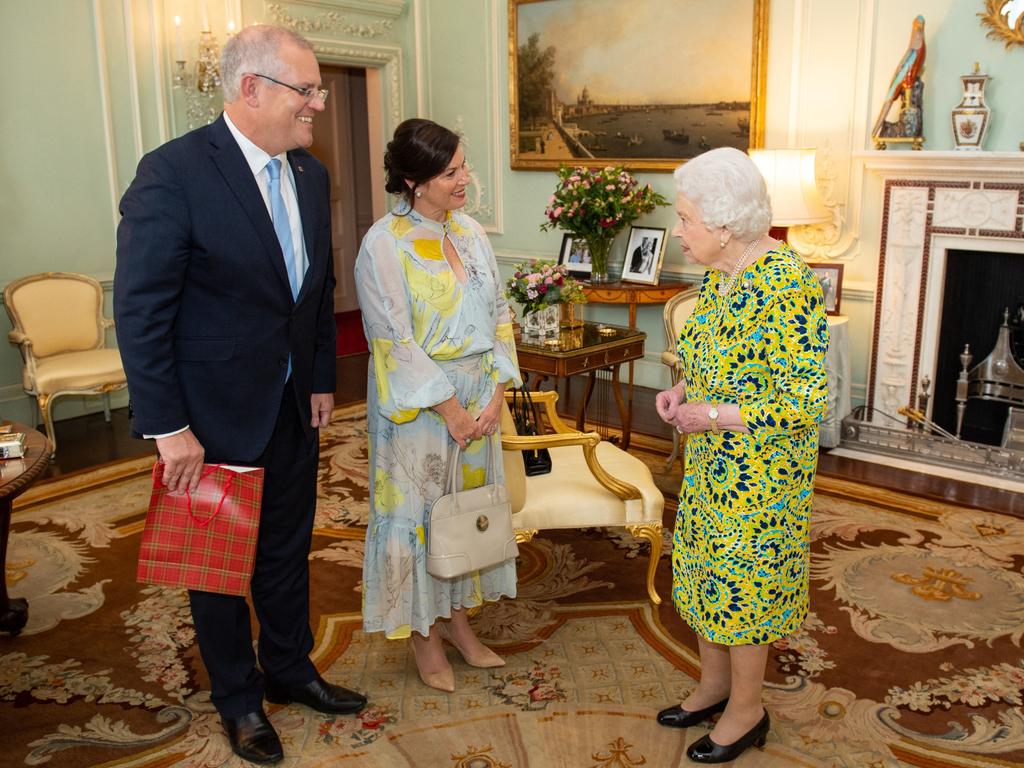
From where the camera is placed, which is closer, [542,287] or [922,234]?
[542,287]

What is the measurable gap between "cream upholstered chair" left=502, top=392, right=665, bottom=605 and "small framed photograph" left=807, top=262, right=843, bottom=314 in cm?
260

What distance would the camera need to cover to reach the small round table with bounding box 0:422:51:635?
289 centimetres

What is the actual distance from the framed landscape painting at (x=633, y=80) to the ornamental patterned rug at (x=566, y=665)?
3.02 m

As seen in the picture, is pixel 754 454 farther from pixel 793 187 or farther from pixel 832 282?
pixel 832 282

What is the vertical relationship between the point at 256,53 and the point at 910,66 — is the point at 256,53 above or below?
below

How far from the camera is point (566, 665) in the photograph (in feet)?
10.4

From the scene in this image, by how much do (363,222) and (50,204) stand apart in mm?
4098

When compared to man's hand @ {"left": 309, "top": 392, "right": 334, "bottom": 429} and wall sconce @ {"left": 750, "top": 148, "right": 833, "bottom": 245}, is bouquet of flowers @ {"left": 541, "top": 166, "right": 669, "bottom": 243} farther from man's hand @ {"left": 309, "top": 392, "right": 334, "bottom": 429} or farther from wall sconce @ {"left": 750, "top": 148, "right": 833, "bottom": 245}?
man's hand @ {"left": 309, "top": 392, "right": 334, "bottom": 429}

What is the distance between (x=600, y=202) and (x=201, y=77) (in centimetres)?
275

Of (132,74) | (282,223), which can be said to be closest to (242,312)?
(282,223)

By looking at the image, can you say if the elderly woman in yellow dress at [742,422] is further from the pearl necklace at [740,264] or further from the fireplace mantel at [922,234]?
the fireplace mantel at [922,234]

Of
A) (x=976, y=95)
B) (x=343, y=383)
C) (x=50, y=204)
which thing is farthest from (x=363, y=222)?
(x=976, y=95)

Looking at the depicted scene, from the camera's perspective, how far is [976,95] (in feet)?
16.5

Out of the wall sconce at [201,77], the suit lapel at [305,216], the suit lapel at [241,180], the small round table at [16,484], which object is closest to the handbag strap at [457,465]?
the suit lapel at [305,216]
